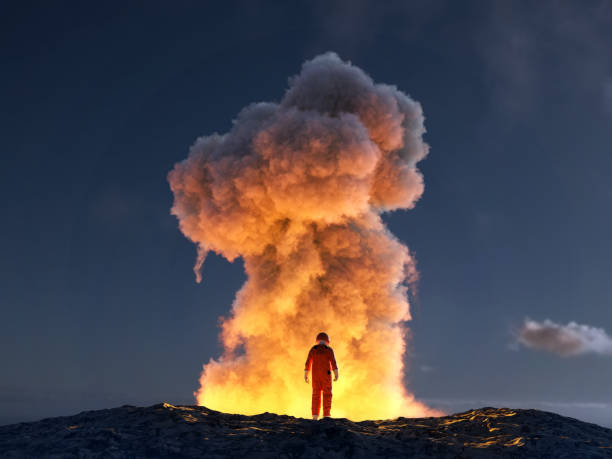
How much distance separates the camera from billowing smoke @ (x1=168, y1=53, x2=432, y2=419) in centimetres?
2677

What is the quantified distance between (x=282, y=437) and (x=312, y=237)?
17.0 meters

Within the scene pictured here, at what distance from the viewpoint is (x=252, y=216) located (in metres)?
28.9

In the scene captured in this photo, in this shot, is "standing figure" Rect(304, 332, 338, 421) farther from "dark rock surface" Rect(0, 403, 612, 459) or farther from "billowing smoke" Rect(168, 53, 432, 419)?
"billowing smoke" Rect(168, 53, 432, 419)

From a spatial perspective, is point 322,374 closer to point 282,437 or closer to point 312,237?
point 282,437

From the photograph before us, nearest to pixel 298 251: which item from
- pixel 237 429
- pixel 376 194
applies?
pixel 376 194

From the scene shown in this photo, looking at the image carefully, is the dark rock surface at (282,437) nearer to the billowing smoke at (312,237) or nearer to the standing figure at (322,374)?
the standing figure at (322,374)

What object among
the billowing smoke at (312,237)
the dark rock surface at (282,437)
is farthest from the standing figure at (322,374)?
the billowing smoke at (312,237)

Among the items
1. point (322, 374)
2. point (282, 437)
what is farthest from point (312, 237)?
point (282, 437)

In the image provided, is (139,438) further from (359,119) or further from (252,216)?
(359,119)

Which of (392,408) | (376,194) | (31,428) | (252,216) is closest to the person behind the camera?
(31,428)

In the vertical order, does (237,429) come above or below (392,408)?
below

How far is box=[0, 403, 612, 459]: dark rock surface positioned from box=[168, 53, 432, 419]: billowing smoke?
12.8 metres

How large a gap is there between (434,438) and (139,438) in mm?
6361

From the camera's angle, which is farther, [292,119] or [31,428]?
[292,119]
